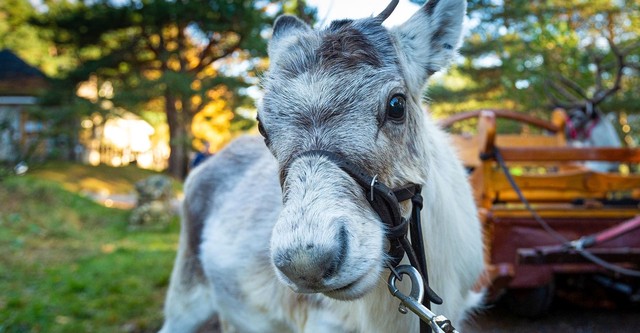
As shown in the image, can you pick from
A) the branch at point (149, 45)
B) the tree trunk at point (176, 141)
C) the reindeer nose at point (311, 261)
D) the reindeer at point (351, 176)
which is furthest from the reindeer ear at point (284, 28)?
the tree trunk at point (176, 141)

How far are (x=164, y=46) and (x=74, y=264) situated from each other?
43.8 ft

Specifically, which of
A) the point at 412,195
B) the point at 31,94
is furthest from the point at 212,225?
the point at 31,94

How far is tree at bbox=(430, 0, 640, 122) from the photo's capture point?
26.1 feet

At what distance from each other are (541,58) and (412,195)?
8158 millimetres

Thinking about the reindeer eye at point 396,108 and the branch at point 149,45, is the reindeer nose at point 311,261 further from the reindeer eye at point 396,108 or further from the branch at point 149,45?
the branch at point 149,45

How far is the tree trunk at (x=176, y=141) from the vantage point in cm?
2128

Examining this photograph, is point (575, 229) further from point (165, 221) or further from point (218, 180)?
point (165, 221)

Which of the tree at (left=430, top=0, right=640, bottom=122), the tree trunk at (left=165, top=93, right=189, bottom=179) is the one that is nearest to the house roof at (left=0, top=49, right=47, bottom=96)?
the tree trunk at (left=165, top=93, right=189, bottom=179)

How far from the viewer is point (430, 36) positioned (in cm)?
228

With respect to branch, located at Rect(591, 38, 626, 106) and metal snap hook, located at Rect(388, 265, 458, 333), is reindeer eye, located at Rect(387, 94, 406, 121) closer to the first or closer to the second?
metal snap hook, located at Rect(388, 265, 458, 333)

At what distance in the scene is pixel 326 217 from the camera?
1.63 m

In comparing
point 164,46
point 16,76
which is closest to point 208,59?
point 164,46

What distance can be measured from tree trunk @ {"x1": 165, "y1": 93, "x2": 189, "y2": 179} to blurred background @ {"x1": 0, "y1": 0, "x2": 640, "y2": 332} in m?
0.06

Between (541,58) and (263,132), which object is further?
(541,58)
